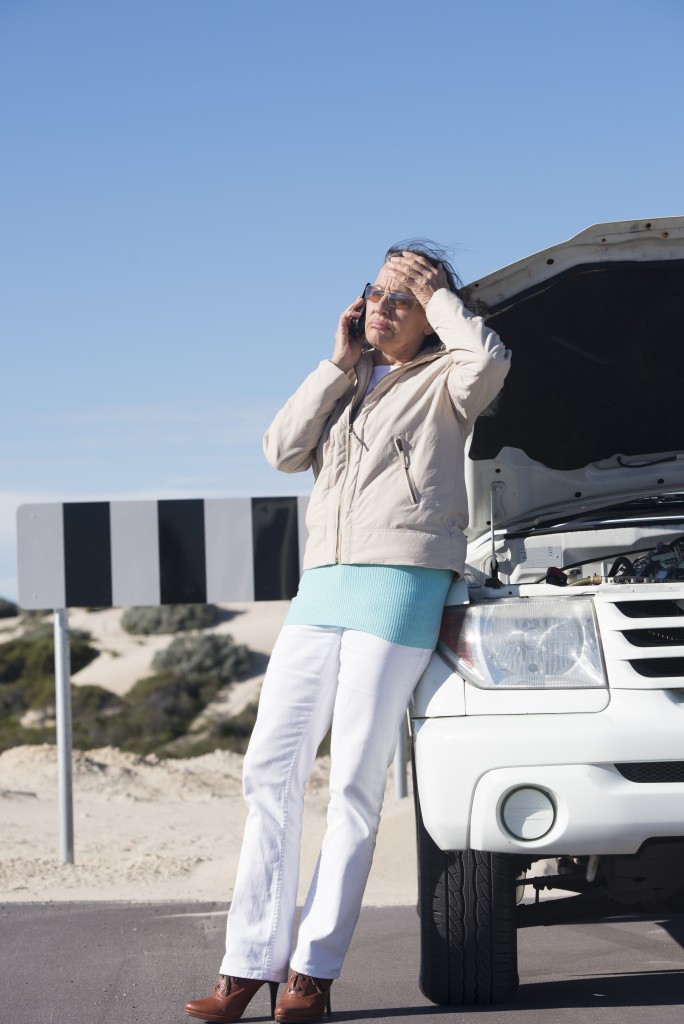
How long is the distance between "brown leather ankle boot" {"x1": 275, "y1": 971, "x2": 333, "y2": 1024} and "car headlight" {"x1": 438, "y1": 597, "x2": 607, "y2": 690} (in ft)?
2.96

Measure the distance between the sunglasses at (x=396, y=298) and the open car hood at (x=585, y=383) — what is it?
22.9 inches

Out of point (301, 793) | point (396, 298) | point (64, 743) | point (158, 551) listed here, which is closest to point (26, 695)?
point (64, 743)

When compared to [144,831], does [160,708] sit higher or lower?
lower

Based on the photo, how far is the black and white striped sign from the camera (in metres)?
6.41

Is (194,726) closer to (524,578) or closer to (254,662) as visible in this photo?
(254,662)

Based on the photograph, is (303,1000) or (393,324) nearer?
(303,1000)

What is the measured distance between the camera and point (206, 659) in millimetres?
25500

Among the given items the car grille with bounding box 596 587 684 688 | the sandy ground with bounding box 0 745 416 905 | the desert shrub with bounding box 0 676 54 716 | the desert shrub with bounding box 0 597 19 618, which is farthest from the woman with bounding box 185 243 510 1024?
the desert shrub with bounding box 0 597 19 618

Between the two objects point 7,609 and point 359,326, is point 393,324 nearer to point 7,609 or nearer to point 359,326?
point 359,326

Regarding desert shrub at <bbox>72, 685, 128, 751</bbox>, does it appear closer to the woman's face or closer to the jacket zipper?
the woman's face

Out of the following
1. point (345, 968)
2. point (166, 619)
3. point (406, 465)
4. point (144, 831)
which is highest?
point (406, 465)

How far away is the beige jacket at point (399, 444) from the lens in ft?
11.0

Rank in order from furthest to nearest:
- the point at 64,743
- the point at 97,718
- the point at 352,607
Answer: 1. the point at 97,718
2. the point at 64,743
3. the point at 352,607

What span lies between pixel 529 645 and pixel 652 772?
0.45m
